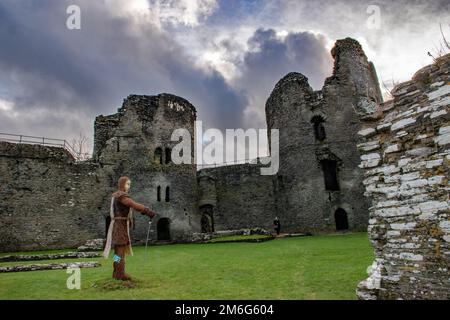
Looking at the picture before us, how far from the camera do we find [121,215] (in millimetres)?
6301

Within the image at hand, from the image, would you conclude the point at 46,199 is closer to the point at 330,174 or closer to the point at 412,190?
the point at 330,174

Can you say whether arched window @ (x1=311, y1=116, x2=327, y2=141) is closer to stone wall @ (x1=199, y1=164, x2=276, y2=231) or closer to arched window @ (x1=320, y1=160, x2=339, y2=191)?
arched window @ (x1=320, y1=160, x2=339, y2=191)

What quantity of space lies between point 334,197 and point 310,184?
1704mm

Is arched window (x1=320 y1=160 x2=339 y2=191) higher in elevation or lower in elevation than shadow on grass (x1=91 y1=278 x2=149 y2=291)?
higher

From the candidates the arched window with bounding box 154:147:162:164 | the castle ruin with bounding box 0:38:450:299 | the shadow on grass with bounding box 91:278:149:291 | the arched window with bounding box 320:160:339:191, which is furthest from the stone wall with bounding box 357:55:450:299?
the arched window with bounding box 154:147:162:164

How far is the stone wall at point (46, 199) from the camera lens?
59.1 feet

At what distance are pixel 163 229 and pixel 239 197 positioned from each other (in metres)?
6.28

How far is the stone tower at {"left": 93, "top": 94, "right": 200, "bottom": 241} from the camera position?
71.9ft

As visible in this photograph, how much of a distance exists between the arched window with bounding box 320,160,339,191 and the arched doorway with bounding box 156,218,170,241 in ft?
36.7

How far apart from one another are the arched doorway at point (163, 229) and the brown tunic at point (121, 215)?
1624cm

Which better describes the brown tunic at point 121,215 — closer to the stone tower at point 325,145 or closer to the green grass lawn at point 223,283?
the green grass lawn at point 223,283

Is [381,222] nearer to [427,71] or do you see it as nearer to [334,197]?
[427,71]

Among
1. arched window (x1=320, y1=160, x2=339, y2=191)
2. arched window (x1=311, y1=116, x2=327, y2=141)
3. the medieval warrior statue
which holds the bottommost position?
the medieval warrior statue

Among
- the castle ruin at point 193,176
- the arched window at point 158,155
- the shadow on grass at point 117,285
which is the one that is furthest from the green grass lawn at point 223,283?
the arched window at point 158,155
